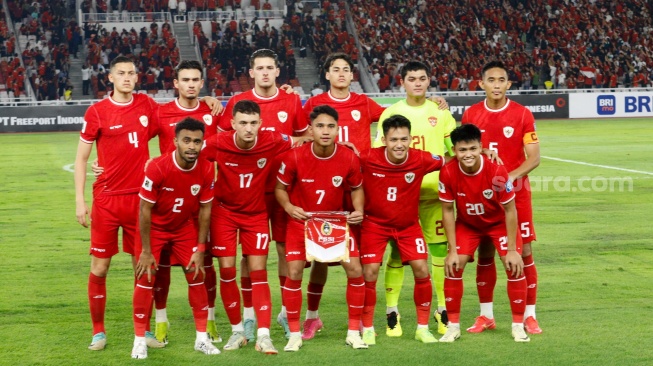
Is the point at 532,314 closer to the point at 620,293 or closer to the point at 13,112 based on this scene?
the point at 620,293

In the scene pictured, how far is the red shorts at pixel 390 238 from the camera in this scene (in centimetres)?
764

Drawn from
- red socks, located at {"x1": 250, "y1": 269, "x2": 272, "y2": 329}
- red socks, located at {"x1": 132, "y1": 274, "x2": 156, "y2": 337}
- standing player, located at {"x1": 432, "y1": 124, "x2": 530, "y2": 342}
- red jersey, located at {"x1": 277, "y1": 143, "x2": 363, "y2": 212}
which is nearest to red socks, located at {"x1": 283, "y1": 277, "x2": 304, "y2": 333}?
red socks, located at {"x1": 250, "y1": 269, "x2": 272, "y2": 329}

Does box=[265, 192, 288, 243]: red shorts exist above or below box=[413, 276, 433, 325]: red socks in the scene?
above

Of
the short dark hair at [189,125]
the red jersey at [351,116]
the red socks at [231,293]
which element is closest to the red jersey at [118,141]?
the short dark hair at [189,125]

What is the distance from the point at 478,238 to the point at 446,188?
1.67ft

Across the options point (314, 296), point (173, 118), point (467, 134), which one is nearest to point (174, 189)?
point (173, 118)

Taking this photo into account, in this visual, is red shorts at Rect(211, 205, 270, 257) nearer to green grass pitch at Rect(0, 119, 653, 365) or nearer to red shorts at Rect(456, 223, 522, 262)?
green grass pitch at Rect(0, 119, 653, 365)

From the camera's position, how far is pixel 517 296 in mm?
7629

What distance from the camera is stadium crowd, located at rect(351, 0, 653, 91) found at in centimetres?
3966

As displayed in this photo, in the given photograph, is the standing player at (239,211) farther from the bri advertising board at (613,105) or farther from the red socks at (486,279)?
the bri advertising board at (613,105)

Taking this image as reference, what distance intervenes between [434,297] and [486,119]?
6.74 feet

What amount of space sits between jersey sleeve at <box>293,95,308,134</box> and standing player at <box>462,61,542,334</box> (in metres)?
1.43

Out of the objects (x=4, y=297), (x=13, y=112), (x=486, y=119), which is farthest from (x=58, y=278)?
(x=13, y=112)

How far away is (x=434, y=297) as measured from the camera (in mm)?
9250
